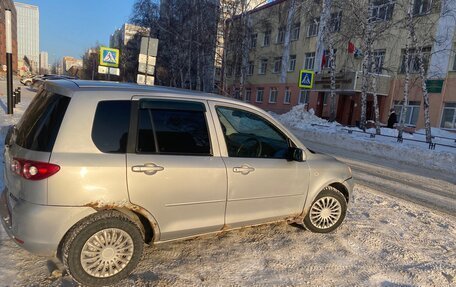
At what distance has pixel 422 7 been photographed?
2192cm

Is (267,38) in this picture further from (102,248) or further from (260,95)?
(102,248)

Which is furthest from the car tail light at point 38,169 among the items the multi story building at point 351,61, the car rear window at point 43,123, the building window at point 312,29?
the building window at point 312,29

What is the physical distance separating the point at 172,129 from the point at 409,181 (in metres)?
7.20

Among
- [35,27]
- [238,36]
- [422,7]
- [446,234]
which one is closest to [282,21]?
[238,36]

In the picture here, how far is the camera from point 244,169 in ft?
11.8

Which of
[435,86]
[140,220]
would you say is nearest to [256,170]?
[140,220]

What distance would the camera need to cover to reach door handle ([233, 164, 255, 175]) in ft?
11.6

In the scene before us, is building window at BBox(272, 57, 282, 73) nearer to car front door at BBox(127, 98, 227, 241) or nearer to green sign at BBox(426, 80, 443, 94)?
green sign at BBox(426, 80, 443, 94)

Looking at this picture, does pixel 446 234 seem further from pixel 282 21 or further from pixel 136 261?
pixel 282 21

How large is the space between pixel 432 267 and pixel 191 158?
2.91 metres

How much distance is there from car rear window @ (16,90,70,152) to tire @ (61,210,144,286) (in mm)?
746

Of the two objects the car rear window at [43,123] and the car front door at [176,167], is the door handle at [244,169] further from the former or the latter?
the car rear window at [43,123]

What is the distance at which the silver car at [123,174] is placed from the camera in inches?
110

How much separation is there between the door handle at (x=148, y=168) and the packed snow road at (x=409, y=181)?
5253mm
